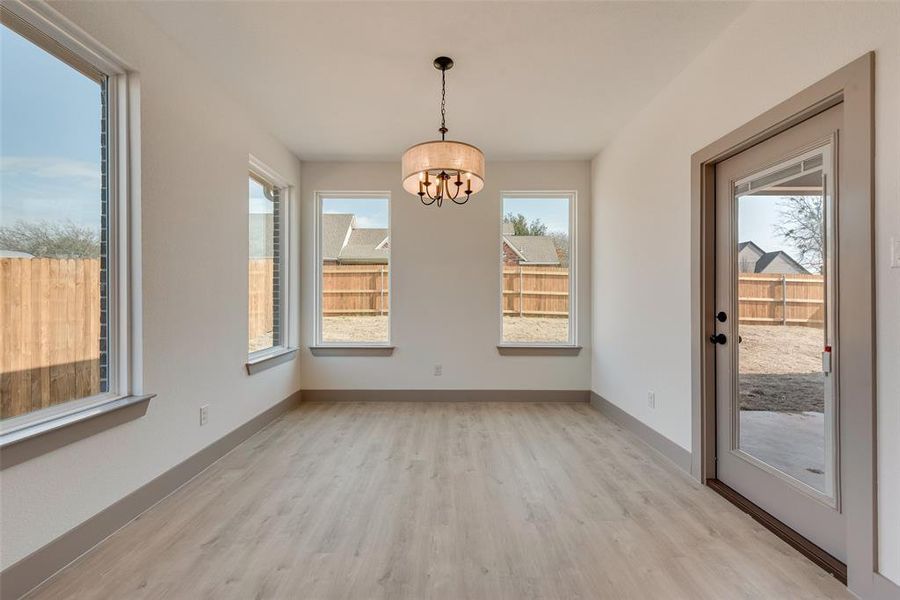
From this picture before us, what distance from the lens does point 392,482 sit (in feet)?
8.30

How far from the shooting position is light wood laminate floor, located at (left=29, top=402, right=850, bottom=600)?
5.32 feet

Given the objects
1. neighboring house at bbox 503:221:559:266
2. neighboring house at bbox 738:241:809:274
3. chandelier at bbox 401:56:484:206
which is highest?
chandelier at bbox 401:56:484:206

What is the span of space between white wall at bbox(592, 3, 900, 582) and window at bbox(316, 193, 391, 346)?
2.36 metres

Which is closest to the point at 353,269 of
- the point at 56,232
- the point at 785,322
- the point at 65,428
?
the point at 56,232

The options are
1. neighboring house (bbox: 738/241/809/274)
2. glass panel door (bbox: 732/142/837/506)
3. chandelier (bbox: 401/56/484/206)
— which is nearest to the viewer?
glass panel door (bbox: 732/142/837/506)

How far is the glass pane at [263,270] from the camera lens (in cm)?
362

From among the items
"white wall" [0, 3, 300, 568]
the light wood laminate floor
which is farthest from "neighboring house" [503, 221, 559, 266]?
"white wall" [0, 3, 300, 568]

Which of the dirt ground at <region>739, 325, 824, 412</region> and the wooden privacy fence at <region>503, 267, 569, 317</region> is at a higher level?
the wooden privacy fence at <region>503, 267, 569, 317</region>

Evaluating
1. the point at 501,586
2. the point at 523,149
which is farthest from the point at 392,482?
the point at 523,149

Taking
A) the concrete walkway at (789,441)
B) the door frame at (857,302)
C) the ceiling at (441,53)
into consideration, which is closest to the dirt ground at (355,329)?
the ceiling at (441,53)

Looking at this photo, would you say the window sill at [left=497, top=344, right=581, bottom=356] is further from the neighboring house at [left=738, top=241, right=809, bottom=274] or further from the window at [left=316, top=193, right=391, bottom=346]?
the neighboring house at [left=738, top=241, right=809, bottom=274]

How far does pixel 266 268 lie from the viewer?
12.8ft

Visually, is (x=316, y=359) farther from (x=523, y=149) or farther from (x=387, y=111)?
(x=523, y=149)

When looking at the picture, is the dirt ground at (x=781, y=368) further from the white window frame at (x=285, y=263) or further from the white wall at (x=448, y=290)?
the white window frame at (x=285, y=263)
